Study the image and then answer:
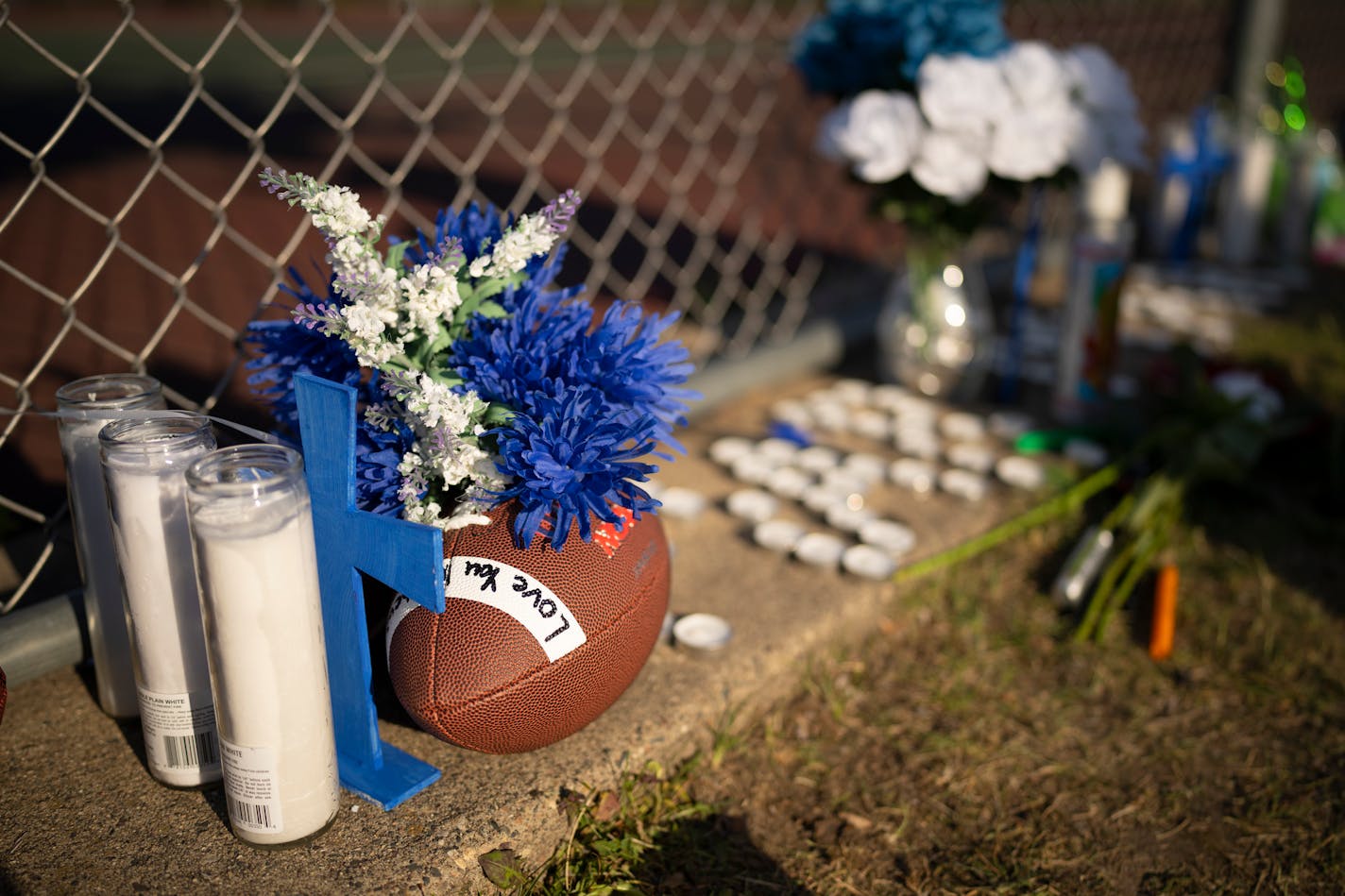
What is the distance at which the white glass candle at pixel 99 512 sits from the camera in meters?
1.63

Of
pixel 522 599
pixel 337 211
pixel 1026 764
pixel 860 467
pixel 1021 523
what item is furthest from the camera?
pixel 860 467

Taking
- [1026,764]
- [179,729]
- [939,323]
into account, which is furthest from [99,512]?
[939,323]

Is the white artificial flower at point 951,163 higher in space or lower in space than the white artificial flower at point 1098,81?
lower

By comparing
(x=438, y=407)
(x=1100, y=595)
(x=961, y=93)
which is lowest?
(x=1100, y=595)

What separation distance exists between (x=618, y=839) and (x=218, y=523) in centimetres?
82

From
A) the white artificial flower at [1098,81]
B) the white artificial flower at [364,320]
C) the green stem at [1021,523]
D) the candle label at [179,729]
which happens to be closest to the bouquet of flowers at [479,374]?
the white artificial flower at [364,320]

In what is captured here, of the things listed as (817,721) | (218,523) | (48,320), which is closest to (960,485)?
(817,721)

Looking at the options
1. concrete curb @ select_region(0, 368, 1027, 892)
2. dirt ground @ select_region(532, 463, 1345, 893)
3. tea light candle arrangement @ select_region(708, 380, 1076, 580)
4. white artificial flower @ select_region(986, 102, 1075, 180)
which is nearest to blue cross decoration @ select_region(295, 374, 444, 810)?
concrete curb @ select_region(0, 368, 1027, 892)

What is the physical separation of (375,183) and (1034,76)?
403cm

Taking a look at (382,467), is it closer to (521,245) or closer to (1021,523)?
(521,245)

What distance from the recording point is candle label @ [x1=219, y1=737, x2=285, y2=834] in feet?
4.74

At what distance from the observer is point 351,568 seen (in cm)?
154

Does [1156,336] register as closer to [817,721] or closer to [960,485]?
[960,485]

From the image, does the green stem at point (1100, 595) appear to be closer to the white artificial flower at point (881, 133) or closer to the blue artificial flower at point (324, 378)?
the white artificial flower at point (881, 133)
